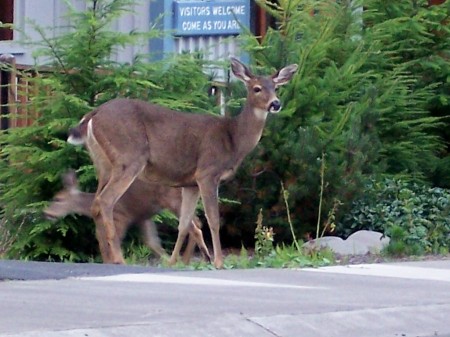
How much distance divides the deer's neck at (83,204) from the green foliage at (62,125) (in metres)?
0.49

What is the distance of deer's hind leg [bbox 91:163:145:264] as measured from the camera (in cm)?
1234

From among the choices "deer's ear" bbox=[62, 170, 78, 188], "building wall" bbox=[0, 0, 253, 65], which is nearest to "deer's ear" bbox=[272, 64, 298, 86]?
"deer's ear" bbox=[62, 170, 78, 188]

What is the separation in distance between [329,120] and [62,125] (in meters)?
3.34

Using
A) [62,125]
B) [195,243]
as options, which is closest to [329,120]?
[195,243]

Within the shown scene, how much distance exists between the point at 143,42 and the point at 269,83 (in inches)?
103

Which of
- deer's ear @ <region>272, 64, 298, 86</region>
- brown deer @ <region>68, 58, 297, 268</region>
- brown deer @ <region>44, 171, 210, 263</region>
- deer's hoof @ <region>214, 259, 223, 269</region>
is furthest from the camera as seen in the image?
deer's ear @ <region>272, 64, 298, 86</region>

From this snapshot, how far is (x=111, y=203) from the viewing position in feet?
40.6

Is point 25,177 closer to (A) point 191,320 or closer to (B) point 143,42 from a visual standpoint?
(B) point 143,42

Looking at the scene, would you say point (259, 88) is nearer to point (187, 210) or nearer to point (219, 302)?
point (187, 210)

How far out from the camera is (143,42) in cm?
1520

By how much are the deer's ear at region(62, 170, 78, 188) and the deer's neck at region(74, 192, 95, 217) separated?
0.25 meters

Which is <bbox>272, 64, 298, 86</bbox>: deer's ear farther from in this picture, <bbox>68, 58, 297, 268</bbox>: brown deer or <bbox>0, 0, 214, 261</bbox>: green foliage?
<bbox>0, 0, 214, 261</bbox>: green foliage

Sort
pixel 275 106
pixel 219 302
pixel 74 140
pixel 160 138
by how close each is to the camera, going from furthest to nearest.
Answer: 1. pixel 275 106
2. pixel 160 138
3. pixel 74 140
4. pixel 219 302

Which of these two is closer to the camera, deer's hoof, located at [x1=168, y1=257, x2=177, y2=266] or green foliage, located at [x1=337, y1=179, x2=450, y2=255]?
deer's hoof, located at [x1=168, y1=257, x2=177, y2=266]
